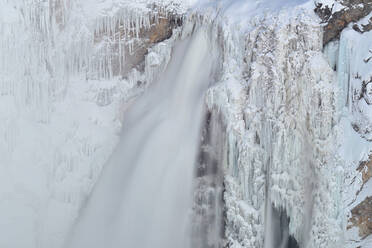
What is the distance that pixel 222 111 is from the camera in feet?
21.9

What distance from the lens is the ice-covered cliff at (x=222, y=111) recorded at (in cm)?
611

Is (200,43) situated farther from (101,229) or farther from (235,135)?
(101,229)

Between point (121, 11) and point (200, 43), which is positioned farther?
point (121, 11)

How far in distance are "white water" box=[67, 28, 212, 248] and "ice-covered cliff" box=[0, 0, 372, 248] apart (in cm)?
23

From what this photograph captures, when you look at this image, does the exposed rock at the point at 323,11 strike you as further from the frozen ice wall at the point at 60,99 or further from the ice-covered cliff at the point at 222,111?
the frozen ice wall at the point at 60,99

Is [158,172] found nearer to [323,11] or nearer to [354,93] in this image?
[354,93]

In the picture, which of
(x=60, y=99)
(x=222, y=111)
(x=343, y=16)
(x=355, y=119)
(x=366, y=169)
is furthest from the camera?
(x=60, y=99)

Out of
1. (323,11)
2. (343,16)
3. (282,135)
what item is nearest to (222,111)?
(282,135)

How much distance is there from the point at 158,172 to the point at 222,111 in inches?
56.8

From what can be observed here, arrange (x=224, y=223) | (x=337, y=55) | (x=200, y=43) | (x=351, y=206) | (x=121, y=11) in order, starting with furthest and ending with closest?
1. (x=121, y=11)
2. (x=200, y=43)
3. (x=224, y=223)
4. (x=337, y=55)
5. (x=351, y=206)

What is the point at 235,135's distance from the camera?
6484 mm

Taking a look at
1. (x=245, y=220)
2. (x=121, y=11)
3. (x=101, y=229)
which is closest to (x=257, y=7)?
(x=121, y=11)

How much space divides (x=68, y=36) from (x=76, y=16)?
1.29 ft

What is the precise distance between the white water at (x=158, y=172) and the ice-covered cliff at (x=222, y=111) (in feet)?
0.74
